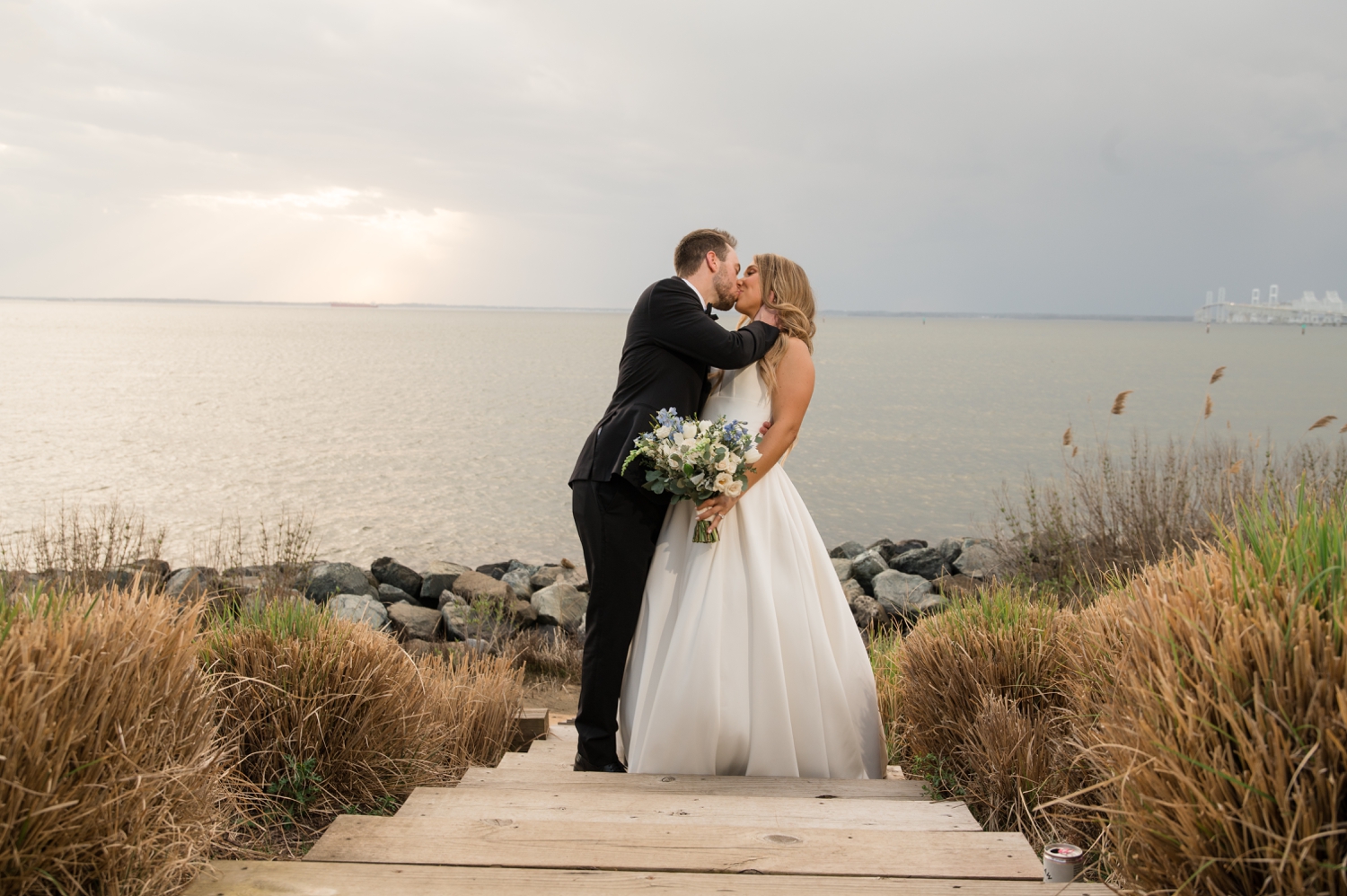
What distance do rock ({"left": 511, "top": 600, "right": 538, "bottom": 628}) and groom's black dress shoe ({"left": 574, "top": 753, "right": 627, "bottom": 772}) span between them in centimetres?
630

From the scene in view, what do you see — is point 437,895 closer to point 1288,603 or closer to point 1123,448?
point 1288,603

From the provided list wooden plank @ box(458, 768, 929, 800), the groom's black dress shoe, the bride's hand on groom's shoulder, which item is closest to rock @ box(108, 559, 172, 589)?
the groom's black dress shoe

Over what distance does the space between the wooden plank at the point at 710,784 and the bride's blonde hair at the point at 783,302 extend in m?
2.02

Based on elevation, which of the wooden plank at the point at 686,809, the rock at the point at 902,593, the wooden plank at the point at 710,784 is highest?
the wooden plank at the point at 686,809

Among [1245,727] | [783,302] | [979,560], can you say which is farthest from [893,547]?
[1245,727]

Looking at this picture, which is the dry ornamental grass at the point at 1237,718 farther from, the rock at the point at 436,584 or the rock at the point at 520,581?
the rock at the point at 436,584

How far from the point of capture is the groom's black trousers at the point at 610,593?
4.75m

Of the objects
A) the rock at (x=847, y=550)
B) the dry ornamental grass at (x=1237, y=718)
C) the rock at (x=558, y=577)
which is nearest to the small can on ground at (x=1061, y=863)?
the dry ornamental grass at (x=1237, y=718)

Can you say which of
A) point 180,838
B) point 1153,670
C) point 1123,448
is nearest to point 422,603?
point 180,838

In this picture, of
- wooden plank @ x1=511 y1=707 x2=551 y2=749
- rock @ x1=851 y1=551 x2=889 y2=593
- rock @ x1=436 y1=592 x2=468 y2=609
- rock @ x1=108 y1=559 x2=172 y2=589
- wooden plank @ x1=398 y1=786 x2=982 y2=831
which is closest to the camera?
wooden plank @ x1=398 y1=786 x2=982 y2=831

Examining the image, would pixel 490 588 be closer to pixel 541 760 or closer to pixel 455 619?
pixel 455 619

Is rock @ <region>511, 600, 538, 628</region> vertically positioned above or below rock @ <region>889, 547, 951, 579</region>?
below

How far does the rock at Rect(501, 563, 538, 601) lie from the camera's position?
40.1ft

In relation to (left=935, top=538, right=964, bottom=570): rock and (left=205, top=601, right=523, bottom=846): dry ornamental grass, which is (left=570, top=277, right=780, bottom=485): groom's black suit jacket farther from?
(left=935, top=538, right=964, bottom=570): rock
